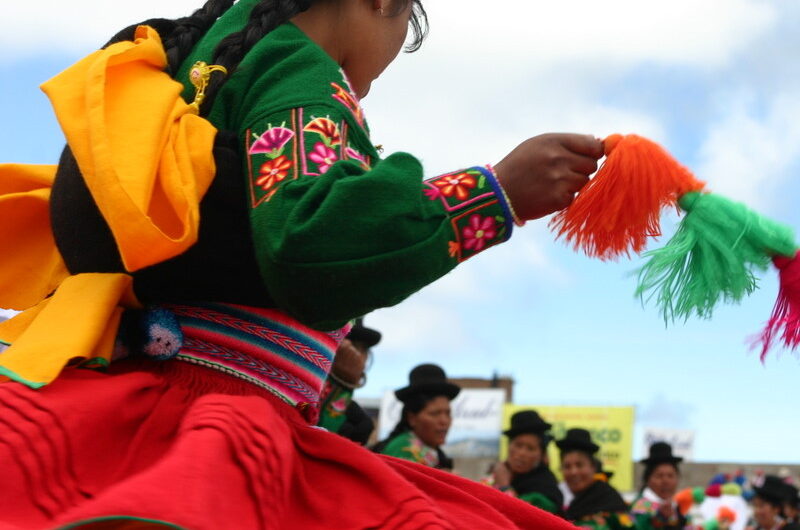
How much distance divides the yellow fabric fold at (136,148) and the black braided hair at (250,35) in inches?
2.6

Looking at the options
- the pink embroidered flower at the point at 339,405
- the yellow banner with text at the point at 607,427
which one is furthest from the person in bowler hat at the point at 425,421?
the yellow banner with text at the point at 607,427

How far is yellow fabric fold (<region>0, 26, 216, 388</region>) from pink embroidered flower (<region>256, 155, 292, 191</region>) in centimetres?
10

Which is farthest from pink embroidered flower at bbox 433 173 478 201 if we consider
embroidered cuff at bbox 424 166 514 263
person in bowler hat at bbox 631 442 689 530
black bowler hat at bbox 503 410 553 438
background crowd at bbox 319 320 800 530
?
person in bowler hat at bbox 631 442 689 530

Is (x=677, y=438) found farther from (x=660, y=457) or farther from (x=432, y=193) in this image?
(x=432, y=193)

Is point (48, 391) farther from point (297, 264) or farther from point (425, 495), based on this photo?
point (425, 495)

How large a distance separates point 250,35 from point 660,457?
9.74 m

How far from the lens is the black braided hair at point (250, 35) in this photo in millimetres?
2037

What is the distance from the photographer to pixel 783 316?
7.19 ft

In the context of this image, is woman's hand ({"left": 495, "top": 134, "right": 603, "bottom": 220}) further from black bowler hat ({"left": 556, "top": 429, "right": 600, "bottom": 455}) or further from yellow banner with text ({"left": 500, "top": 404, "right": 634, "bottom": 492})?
yellow banner with text ({"left": 500, "top": 404, "right": 634, "bottom": 492})

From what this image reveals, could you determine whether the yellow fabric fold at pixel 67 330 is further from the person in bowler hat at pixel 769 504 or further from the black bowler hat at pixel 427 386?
the person in bowler hat at pixel 769 504

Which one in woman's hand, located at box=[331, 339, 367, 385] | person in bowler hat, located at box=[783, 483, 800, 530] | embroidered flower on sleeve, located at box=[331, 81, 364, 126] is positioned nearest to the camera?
embroidered flower on sleeve, located at box=[331, 81, 364, 126]

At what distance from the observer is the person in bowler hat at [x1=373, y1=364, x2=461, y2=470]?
7.65 meters

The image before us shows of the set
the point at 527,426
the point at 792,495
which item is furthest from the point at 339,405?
the point at 792,495

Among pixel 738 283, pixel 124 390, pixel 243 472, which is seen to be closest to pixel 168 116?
pixel 124 390
